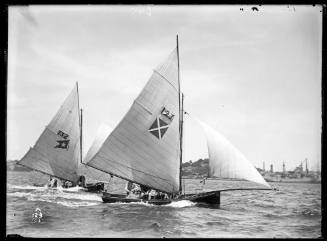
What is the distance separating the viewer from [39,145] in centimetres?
3669

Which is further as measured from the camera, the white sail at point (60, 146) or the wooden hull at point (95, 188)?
the wooden hull at point (95, 188)

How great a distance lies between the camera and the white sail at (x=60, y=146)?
36469 mm

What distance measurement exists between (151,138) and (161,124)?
1.18 metres

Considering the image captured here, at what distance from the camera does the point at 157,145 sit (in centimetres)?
2323

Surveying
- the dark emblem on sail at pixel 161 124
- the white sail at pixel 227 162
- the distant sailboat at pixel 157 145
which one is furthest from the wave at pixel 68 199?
the white sail at pixel 227 162

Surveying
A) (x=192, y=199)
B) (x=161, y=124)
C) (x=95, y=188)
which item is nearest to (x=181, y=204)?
(x=192, y=199)

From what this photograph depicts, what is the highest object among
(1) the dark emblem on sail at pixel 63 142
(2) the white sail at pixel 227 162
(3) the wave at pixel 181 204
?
(1) the dark emblem on sail at pixel 63 142

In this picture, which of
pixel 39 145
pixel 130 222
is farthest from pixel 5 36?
pixel 39 145

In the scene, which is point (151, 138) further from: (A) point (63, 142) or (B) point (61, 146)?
(B) point (61, 146)

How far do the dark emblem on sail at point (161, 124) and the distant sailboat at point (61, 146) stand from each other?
1594 centimetres

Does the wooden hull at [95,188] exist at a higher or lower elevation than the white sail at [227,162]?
lower

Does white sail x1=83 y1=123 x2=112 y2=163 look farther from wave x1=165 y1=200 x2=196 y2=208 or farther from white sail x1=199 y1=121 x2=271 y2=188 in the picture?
white sail x1=199 y1=121 x2=271 y2=188

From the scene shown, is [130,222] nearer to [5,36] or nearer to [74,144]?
[5,36]

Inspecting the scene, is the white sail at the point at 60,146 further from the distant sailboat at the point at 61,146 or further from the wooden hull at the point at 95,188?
the wooden hull at the point at 95,188
